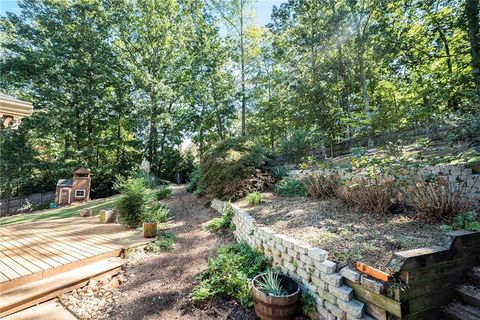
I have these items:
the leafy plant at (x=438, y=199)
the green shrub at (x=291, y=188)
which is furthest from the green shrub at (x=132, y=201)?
the leafy plant at (x=438, y=199)

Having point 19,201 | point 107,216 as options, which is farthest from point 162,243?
point 19,201

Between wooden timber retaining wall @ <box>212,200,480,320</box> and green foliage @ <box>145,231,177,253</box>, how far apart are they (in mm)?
2859

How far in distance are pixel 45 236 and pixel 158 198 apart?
389 centimetres

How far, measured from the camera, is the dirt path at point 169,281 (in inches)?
114

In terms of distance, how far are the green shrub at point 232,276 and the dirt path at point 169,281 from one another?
192 millimetres

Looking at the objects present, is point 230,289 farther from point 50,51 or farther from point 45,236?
point 50,51

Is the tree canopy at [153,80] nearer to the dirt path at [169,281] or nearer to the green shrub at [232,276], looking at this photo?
the dirt path at [169,281]

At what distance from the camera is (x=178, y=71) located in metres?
17.7

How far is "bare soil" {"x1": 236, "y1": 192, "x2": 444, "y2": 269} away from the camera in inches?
100

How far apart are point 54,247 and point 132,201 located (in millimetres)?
1648

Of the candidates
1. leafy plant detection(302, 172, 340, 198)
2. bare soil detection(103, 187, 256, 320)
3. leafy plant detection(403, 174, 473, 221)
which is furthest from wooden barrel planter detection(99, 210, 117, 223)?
leafy plant detection(403, 174, 473, 221)

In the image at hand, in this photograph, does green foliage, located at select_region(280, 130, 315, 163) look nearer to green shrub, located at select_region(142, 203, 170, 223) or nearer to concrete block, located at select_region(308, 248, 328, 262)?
green shrub, located at select_region(142, 203, 170, 223)

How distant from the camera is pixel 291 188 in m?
6.10

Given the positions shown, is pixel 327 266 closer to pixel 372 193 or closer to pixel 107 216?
pixel 372 193
